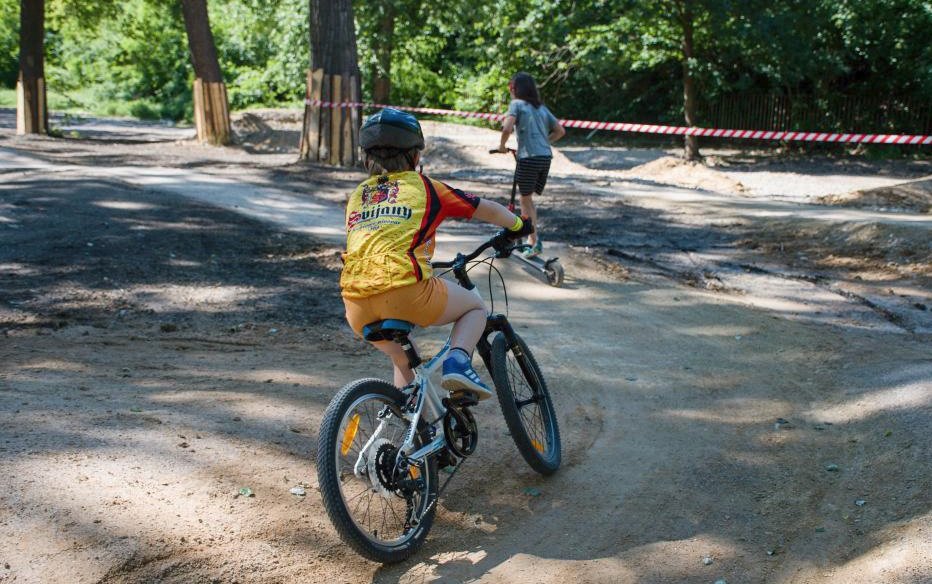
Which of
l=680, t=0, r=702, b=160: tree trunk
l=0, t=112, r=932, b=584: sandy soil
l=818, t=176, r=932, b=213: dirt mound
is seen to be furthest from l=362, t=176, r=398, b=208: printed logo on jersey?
l=680, t=0, r=702, b=160: tree trunk

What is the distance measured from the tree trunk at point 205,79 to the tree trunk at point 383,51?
6789mm

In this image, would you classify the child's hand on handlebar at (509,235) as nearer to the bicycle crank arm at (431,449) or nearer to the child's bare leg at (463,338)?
the child's bare leg at (463,338)

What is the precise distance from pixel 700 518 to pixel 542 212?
981 centimetres

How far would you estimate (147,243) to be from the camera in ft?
33.3

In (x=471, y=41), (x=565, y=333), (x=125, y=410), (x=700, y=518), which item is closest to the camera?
(x=700, y=518)

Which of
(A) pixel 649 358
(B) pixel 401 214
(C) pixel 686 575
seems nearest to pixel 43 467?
(B) pixel 401 214

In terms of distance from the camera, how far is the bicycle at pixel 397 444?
376cm

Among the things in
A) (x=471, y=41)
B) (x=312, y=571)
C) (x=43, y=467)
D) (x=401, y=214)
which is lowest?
(x=312, y=571)

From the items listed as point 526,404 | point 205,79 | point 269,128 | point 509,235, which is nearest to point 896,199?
point 526,404

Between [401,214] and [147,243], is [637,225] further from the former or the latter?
[401,214]

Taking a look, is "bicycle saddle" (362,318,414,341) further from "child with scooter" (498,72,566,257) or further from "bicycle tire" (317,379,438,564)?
"child with scooter" (498,72,566,257)

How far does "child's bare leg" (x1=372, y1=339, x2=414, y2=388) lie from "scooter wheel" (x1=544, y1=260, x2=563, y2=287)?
4859 mm

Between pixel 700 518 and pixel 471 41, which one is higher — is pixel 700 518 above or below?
below

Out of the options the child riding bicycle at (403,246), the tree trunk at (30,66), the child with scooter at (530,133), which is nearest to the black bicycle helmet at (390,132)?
the child riding bicycle at (403,246)
